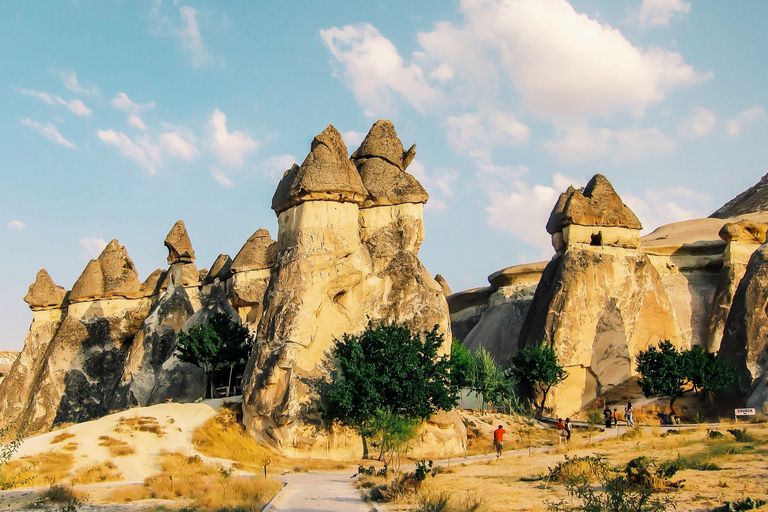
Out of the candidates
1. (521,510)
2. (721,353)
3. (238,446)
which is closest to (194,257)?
(238,446)

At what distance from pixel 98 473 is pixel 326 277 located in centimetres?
739

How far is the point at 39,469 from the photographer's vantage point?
552 inches

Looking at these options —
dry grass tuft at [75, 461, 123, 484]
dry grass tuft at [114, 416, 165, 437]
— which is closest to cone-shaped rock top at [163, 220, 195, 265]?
dry grass tuft at [114, 416, 165, 437]

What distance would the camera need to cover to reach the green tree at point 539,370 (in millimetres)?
23359

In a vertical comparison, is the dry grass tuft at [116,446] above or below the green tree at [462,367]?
below

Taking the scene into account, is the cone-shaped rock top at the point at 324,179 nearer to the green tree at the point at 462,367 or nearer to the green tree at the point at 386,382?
the green tree at the point at 386,382

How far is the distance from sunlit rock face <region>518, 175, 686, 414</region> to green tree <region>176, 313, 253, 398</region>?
32.7 ft

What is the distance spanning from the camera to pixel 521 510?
9.38 meters

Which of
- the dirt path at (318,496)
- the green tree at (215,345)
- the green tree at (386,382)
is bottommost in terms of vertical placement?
the dirt path at (318,496)

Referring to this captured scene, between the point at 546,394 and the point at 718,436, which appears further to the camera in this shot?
the point at 546,394

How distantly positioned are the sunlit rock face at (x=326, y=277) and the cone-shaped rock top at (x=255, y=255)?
218 inches

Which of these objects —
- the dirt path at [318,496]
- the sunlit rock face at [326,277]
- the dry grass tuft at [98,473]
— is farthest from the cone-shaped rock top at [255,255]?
the dirt path at [318,496]

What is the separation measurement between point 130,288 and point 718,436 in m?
22.2

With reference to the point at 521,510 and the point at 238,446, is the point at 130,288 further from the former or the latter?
the point at 521,510
